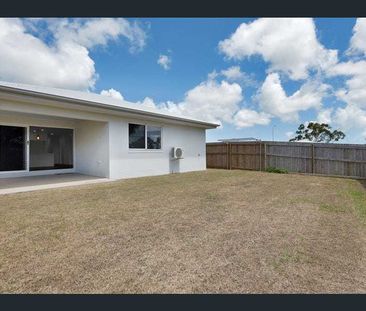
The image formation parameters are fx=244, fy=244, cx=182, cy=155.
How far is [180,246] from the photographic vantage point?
3.51 meters

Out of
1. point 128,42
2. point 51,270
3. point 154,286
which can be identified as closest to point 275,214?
point 154,286

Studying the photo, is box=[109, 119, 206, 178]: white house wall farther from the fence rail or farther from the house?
the fence rail

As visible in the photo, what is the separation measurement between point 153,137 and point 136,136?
1.14 m

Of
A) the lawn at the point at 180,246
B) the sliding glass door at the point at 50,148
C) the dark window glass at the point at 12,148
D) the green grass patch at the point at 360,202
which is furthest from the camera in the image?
the sliding glass door at the point at 50,148

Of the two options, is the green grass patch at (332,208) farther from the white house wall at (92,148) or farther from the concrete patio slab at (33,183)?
the white house wall at (92,148)

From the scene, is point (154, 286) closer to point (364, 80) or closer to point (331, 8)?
point (331, 8)

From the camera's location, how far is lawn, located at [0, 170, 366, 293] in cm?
257

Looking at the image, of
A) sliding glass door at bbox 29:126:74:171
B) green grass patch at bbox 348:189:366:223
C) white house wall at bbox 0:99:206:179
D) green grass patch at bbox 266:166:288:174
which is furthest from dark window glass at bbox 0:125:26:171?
green grass patch at bbox 266:166:288:174

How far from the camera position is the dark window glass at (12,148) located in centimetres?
959

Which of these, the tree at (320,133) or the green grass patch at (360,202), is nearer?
the green grass patch at (360,202)

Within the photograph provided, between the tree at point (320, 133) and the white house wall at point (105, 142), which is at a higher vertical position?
the tree at point (320, 133)

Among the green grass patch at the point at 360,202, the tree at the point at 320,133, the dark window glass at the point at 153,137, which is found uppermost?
the tree at the point at 320,133

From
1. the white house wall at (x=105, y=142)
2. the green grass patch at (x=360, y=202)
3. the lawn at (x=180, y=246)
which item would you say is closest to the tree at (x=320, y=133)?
the white house wall at (x=105, y=142)

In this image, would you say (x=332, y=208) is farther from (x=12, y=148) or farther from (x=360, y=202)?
(x=12, y=148)
